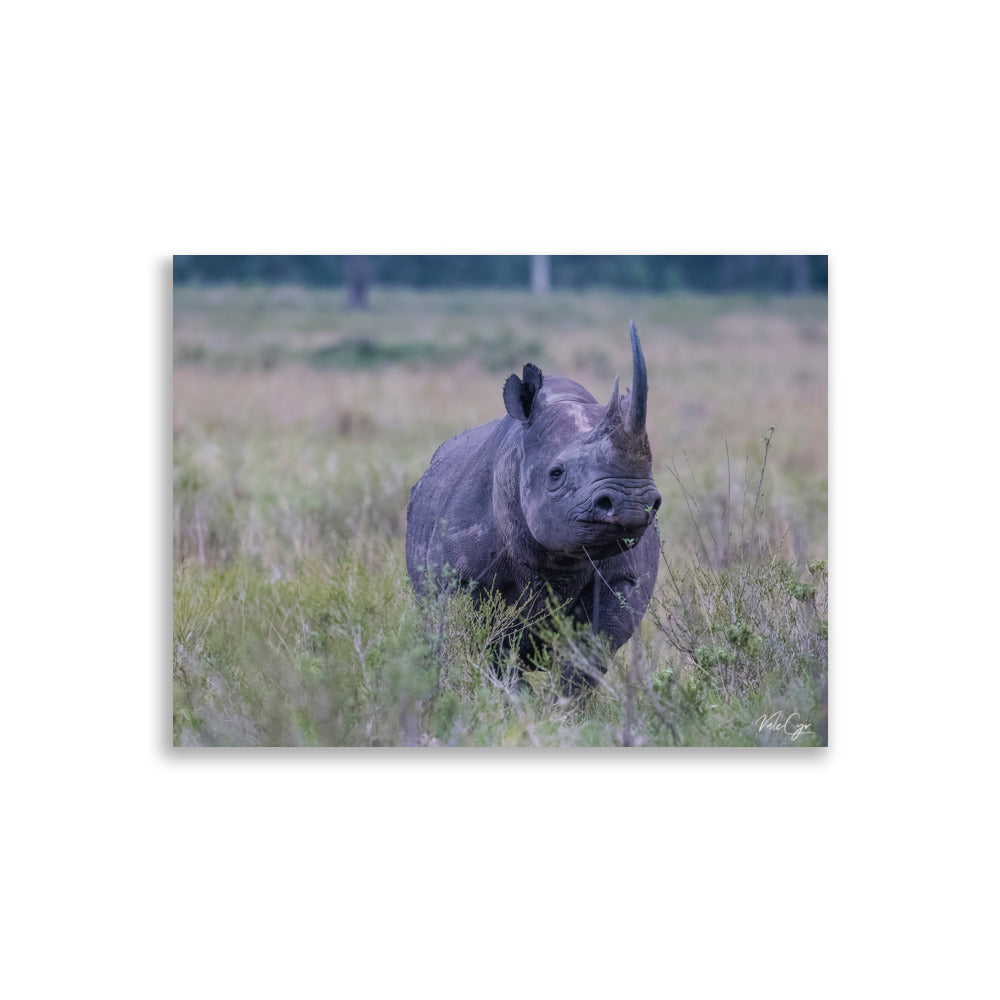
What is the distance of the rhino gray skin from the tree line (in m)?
0.67

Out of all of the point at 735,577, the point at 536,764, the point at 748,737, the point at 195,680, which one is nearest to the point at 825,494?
the point at 735,577

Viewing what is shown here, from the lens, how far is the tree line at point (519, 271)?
281 inches

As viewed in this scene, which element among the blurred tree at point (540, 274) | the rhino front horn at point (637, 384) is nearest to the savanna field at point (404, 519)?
the blurred tree at point (540, 274)

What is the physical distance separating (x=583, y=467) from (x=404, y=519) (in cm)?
286

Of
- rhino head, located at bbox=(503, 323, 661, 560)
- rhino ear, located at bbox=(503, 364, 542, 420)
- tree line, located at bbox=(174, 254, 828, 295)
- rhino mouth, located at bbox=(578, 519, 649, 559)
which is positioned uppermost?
tree line, located at bbox=(174, 254, 828, 295)

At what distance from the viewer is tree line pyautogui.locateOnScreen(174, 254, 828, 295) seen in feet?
23.4

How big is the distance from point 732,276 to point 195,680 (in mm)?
2803

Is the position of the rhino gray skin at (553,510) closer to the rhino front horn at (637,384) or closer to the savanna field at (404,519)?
the rhino front horn at (637,384)

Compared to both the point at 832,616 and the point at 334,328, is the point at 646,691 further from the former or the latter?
the point at 334,328
